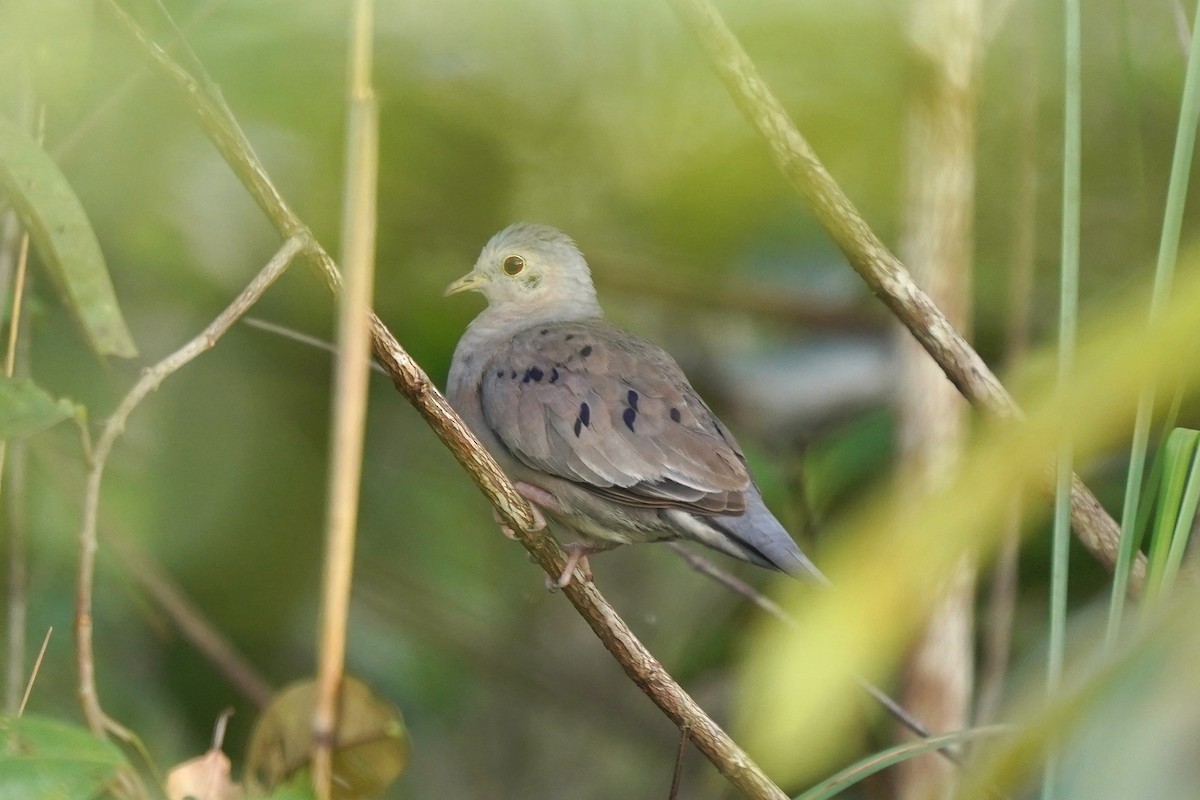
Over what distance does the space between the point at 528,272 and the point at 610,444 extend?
100 cm

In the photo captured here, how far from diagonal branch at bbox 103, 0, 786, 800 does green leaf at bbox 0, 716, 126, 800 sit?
346mm

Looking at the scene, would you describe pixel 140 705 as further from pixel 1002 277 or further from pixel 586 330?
pixel 1002 277

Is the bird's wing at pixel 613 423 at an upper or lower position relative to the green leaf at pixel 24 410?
upper

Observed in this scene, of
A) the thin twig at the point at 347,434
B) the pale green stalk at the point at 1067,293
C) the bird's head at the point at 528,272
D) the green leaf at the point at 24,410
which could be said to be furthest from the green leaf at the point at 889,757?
the bird's head at the point at 528,272

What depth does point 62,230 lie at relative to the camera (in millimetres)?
2143

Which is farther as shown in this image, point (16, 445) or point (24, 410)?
point (16, 445)

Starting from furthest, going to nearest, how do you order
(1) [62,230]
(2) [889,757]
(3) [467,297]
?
(3) [467,297] → (1) [62,230] → (2) [889,757]

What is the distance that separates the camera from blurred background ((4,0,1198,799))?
384 cm

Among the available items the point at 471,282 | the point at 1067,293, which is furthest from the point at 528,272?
the point at 1067,293

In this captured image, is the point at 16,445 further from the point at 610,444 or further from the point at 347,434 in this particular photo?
the point at 347,434

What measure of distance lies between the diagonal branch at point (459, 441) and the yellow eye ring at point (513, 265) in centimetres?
143

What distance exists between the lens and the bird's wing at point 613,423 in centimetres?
283

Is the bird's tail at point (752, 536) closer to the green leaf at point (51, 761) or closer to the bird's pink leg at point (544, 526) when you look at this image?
the bird's pink leg at point (544, 526)

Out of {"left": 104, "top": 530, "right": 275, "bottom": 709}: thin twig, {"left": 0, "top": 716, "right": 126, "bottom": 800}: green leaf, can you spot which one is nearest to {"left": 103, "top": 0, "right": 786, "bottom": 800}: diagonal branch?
{"left": 0, "top": 716, "right": 126, "bottom": 800}: green leaf
